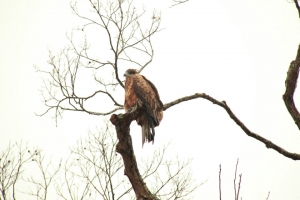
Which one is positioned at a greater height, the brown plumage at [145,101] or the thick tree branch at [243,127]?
the brown plumage at [145,101]

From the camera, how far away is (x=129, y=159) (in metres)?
3.21

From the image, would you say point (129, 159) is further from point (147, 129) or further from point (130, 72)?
point (130, 72)

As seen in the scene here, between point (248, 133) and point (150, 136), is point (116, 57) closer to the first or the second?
point (150, 136)

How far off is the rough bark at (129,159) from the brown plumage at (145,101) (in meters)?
1.50

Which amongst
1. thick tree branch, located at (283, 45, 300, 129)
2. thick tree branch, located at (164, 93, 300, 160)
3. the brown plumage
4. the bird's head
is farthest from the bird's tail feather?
thick tree branch, located at (283, 45, 300, 129)

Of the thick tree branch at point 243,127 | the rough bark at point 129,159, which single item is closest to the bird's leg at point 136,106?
the thick tree branch at point 243,127

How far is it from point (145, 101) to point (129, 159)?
7.42ft

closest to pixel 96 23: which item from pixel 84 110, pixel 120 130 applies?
pixel 84 110

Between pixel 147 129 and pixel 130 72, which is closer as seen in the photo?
pixel 147 129

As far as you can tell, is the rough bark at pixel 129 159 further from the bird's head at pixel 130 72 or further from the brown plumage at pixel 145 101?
the bird's head at pixel 130 72

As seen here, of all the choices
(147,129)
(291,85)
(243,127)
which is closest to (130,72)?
(147,129)

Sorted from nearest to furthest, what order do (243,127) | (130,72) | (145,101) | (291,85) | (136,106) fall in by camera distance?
(291,85)
(243,127)
(136,106)
(145,101)
(130,72)

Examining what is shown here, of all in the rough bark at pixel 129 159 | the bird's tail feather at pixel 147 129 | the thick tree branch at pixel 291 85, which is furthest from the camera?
the bird's tail feather at pixel 147 129

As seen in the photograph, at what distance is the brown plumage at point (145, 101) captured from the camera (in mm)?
5176
